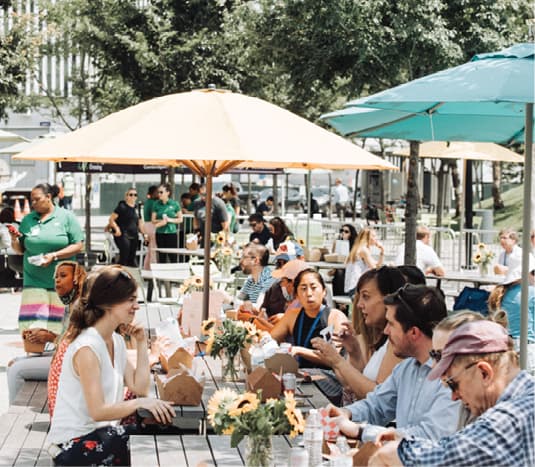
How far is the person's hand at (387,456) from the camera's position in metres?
3.35

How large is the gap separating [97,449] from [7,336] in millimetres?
7789

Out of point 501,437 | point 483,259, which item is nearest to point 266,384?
point 501,437

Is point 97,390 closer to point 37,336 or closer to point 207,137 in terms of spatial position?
point 207,137

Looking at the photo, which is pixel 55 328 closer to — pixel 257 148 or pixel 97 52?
pixel 257 148

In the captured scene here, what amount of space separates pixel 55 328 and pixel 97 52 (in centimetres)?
1473

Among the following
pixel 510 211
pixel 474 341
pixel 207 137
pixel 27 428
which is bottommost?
pixel 27 428

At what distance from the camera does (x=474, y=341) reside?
3.20 metres

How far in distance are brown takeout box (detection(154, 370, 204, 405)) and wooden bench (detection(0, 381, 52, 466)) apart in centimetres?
67

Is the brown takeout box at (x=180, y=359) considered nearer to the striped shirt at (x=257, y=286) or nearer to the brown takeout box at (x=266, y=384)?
the brown takeout box at (x=266, y=384)

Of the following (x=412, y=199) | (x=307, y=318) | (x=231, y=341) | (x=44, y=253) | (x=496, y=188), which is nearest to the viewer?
(x=231, y=341)

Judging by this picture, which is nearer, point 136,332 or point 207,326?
point 136,332

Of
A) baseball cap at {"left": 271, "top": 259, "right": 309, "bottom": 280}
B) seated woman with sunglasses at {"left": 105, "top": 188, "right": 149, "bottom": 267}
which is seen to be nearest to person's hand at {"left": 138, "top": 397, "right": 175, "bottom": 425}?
baseball cap at {"left": 271, "top": 259, "right": 309, "bottom": 280}

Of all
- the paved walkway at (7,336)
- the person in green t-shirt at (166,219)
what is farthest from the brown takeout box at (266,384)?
the person in green t-shirt at (166,219)

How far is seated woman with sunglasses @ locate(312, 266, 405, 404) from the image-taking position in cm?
523
